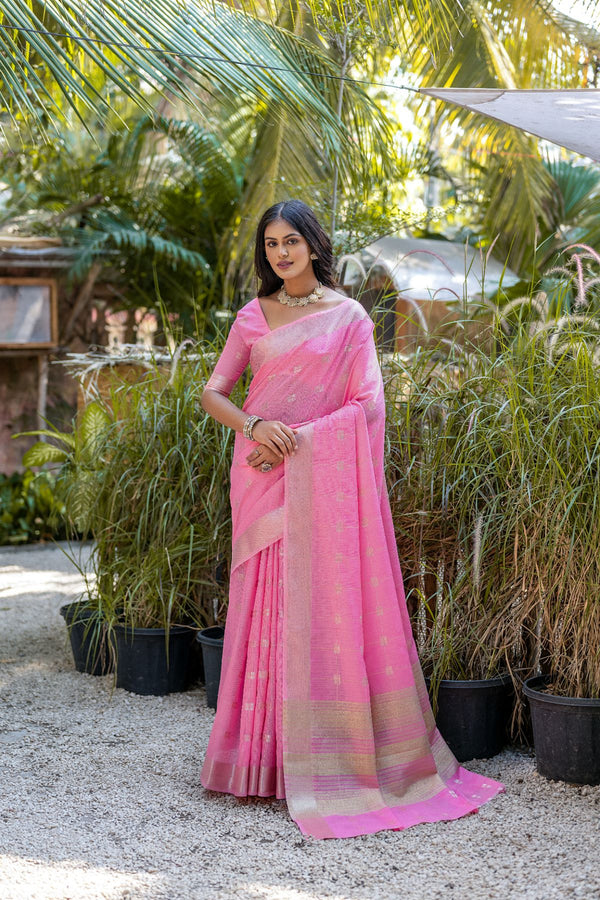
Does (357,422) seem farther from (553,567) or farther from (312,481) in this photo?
(553,567)

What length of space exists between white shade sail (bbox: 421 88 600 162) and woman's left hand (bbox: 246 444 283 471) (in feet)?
4.29

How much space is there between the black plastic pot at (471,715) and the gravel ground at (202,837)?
0.07 m

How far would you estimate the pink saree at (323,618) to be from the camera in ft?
9.32

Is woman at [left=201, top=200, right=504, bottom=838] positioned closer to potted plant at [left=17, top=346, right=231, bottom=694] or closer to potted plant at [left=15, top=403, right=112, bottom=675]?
potted plant at [left=17, top=346, right=231, bottom=694]

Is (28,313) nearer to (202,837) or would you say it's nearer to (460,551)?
(460,551)

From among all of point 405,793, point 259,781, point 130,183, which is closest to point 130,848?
point 259,781

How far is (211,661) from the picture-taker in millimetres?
3854

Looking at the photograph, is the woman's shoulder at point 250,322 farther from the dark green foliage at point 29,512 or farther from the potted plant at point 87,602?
the dark green foliage at point 29,512

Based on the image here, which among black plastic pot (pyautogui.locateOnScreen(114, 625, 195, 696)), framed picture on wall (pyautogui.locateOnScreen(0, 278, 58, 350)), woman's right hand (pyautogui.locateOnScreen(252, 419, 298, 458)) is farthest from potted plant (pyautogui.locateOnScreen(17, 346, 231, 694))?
framed picture on wall (pyautogui.locateOnScreen(0, 278, 58, 350))

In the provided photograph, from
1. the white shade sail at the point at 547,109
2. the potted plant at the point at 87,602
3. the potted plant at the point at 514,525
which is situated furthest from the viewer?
the potted plant at the point at 87,602

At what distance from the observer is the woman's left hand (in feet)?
9.47

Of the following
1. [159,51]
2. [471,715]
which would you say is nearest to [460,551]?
[471,715]

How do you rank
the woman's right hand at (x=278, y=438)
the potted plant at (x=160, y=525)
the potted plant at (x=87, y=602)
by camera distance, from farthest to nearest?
the potted plant at (x=87, y=602) < the potted plant at (x=160, y=525) < the woman's right hand at (x=278, y=438)

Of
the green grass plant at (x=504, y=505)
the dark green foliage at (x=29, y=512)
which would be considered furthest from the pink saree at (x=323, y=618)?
the dark green foliage at (x=29, y=512)
